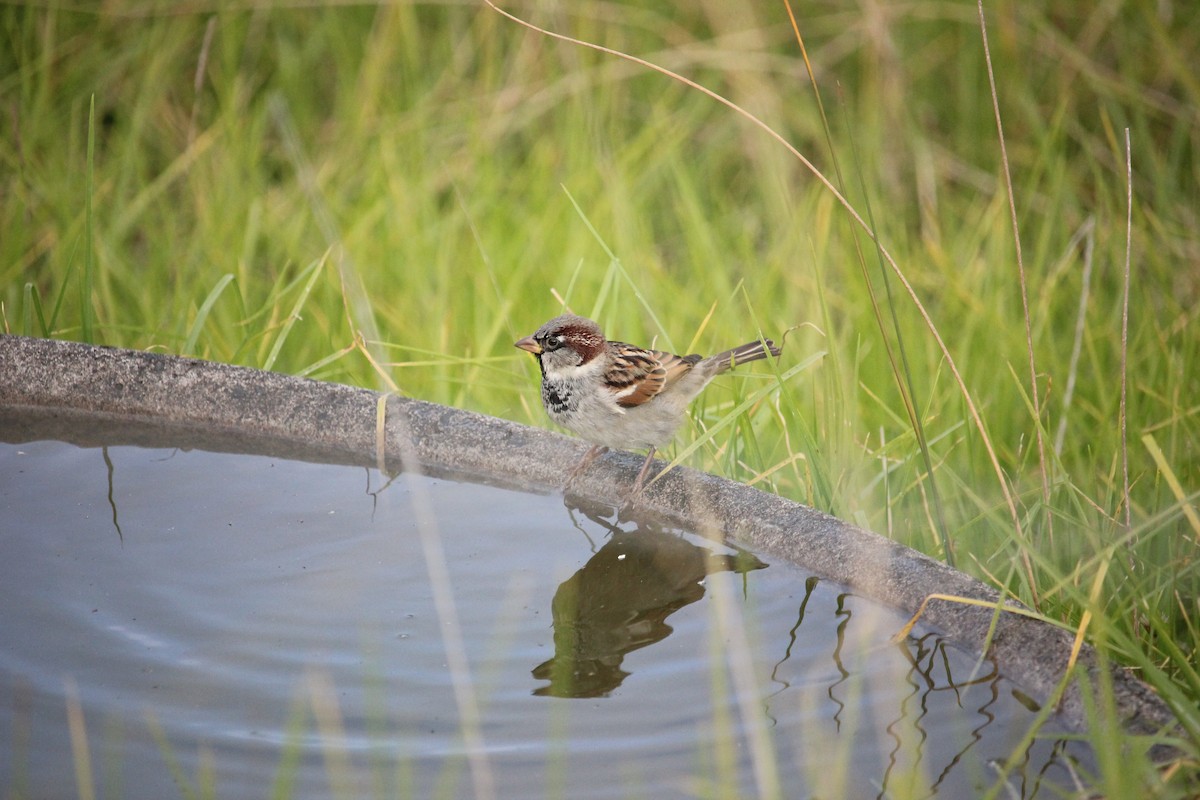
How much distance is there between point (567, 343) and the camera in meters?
2.87

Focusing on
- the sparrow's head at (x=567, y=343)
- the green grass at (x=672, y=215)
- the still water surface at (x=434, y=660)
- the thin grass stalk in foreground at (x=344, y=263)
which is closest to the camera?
the still water surface at (x=434, y=660)

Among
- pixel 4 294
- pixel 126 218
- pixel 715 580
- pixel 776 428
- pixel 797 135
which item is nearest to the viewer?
pixel 715 580

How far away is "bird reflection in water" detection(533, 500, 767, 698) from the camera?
174cm

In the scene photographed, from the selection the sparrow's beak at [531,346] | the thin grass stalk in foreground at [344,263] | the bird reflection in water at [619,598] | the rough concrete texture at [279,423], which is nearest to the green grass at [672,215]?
the thin grass stalk in foreground at [344,263]

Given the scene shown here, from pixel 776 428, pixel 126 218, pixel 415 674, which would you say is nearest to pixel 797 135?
pixel 776 428

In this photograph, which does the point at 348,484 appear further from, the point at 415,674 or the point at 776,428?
the point at 776,428

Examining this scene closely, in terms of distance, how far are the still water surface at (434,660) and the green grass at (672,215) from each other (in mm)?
633

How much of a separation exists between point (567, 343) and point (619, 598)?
40.1 inches

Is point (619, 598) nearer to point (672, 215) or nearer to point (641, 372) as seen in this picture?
point (641, 372)

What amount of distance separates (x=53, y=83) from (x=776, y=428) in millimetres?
3479

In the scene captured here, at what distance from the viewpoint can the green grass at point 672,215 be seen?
3205mm

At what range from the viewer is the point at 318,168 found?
5.04 meters

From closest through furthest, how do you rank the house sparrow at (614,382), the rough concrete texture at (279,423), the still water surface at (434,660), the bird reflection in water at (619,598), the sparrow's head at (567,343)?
the still water surface at (434,660) < the bird reflection in water at (619,598) < the rough concrete texture at (279,423) < the house sparrow at (614,382) < the sparrow's head at (567,343)

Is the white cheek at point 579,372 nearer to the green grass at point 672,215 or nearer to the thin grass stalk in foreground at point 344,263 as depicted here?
the green grass at point 672,215
